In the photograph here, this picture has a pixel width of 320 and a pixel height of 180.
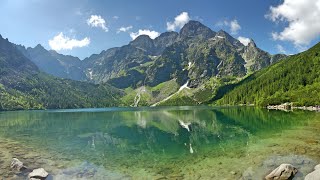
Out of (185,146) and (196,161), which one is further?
(185,146)

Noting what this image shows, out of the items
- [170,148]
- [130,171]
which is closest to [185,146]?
[170,148]

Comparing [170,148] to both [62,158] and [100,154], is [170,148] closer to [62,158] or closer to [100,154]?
[100,154]

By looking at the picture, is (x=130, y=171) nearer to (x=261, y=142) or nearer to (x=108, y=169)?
(x=108, y=169)

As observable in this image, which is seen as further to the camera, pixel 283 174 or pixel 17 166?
pixel 17 166

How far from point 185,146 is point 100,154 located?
642 inches

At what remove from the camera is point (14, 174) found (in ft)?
117

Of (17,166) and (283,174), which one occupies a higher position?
(283,174)

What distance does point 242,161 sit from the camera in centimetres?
3953

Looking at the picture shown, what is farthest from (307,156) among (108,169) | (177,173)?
(108,169)

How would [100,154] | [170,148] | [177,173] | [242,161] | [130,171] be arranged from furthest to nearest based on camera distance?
[170,148]
[100,154]
[242,161]
[130,171]
[177,173]

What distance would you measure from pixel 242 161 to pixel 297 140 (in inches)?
843

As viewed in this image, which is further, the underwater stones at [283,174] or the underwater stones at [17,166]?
the underwater stones at [17,166]

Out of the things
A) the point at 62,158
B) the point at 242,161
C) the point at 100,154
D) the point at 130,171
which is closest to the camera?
the point at 130,171

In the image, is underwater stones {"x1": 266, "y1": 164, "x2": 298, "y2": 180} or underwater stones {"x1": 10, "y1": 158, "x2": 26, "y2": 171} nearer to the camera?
underwater stones {"x1": 266, "y1": 164, "x2": 298, "y2": 180}
